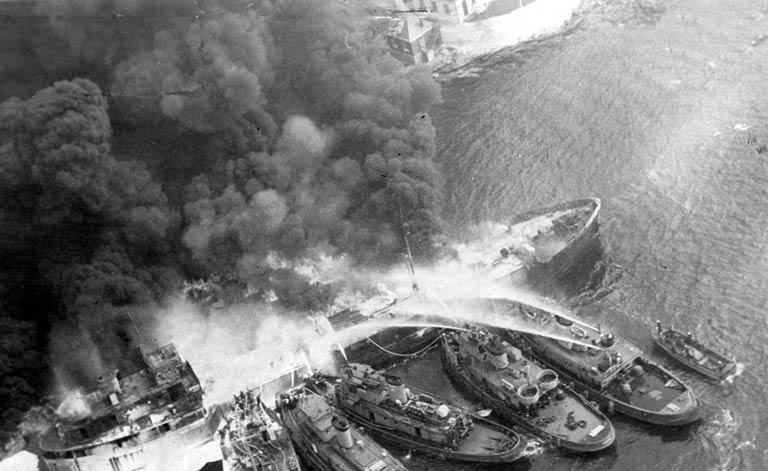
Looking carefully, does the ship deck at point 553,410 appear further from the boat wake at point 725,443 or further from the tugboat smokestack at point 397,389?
the boat wake at point 725,443

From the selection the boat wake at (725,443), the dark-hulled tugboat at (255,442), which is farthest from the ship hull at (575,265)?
the dark-hulled tugboat at (255,442)

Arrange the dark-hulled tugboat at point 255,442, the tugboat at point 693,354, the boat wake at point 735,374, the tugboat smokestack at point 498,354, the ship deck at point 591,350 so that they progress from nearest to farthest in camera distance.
Result: the dark-hulled tugboat at point 255,442, the boat wake at point 735,374, the tugboat at point 693,354, the ship deck at point 591,350, the tugboat smokestack at point 498,354

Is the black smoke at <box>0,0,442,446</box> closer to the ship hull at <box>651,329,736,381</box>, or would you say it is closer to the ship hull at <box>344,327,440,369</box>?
the ship hull at <box>344,327,440,369</box>

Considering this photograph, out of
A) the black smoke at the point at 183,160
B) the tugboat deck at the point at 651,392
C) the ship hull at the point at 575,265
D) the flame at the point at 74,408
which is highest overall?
the black smoke at the point at 183,160

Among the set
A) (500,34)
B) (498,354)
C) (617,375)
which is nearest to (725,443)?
(617,375)

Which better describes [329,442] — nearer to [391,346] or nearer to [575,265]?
[391,346]

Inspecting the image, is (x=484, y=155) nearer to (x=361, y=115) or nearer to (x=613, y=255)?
(x=361, y=115)

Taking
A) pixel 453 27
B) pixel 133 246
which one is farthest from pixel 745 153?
pixel 133 246

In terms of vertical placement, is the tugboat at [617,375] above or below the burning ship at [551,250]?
below
